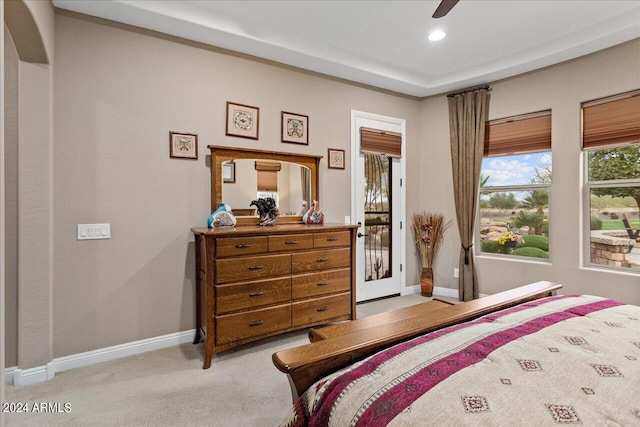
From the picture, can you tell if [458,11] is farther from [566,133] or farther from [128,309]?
[128,309]

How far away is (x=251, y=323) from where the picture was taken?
2.70 meters

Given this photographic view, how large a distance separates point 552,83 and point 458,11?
1597mm

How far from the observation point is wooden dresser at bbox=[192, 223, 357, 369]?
256 cm

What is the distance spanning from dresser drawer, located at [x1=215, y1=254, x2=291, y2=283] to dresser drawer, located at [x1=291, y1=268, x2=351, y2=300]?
166 mm

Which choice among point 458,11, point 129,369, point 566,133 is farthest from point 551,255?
point 129,369

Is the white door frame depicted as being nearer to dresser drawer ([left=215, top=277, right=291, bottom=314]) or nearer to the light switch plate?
dresser drawer ([left=215, top=277, right=291, bottom=314])

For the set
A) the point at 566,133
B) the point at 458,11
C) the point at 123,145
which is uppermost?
the point at 458,11

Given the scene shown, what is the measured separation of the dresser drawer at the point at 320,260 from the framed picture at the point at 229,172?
100 centimetres

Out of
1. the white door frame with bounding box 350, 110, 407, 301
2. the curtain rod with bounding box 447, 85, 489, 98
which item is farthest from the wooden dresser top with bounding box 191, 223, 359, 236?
the curtain rod with bounding box 447, 85, 489, 98

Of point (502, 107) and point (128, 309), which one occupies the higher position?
point (502, 107)

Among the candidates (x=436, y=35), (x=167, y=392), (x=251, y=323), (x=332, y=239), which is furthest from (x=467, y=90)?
(x=167, y=392)

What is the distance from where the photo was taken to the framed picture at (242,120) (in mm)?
3227

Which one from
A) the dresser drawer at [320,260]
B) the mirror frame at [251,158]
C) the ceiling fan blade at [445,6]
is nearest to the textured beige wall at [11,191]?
the mirror frame at [251,158]

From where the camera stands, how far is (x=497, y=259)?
4078mm
